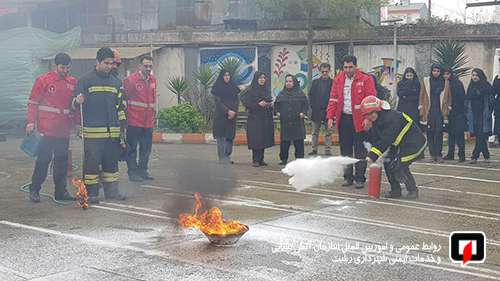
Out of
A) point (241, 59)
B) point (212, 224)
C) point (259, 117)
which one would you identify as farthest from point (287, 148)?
point (241, 59)

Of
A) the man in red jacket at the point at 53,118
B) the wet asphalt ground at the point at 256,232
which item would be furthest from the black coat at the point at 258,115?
the man in red jacket at the point at 53,118

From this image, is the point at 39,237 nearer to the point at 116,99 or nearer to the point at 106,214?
the point at 106,214

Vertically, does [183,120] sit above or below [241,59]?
below

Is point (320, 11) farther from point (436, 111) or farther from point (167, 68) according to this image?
point (436, 111)

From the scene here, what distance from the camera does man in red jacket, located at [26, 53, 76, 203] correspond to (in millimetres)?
8523

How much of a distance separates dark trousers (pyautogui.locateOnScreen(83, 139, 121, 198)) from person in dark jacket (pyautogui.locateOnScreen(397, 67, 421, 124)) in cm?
559

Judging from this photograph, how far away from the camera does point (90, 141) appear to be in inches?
328

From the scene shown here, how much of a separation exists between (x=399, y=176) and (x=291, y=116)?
339cm

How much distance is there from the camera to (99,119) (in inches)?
329

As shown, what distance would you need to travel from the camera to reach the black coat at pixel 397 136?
8.33m

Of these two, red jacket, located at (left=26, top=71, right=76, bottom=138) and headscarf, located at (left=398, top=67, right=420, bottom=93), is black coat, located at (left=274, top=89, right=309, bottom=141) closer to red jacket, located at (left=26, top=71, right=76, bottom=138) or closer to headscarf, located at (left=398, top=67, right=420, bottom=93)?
headscarf, located at (left=398, top=67, right=420, bottom=93)

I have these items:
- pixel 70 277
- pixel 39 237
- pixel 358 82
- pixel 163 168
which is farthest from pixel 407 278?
pixel 163 168

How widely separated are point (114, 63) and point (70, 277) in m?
3.87

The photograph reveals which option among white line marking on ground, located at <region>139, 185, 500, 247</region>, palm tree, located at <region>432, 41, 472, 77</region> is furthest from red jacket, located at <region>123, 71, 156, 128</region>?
palm tree, located at <region>432, 41, 472, 77</region>
